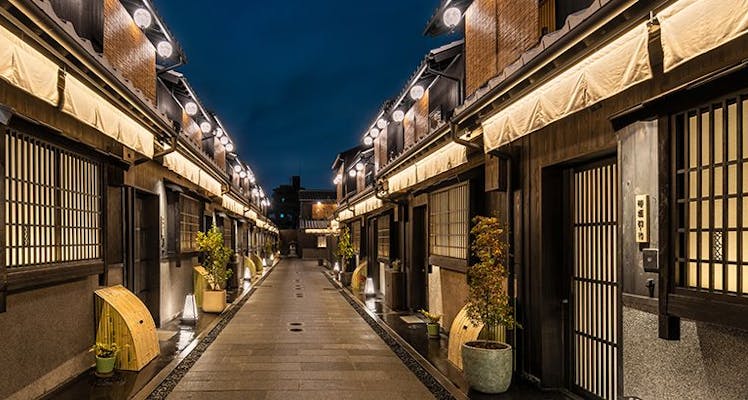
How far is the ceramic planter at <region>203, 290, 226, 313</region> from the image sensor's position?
1664 cm

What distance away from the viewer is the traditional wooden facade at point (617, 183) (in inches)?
182

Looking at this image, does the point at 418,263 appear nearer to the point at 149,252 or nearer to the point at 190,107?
the point at 149,252

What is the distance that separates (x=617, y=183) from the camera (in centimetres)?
684

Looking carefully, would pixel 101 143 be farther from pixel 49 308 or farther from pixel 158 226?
pixel 158 226

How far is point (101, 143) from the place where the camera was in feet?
32.5

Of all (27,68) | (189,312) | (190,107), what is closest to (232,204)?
(190,107)

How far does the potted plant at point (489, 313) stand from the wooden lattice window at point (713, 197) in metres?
3.34

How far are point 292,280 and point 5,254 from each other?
25.2 m

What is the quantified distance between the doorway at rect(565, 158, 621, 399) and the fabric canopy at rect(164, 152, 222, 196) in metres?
9.00

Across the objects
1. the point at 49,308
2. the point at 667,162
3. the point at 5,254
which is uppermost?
the point at 667,162

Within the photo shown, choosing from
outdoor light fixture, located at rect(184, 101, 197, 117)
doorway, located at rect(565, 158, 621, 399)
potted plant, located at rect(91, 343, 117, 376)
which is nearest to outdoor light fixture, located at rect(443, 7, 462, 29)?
doorway, located at rect(565, 158, 621, 399)

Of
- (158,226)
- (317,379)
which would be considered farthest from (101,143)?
(317,379)

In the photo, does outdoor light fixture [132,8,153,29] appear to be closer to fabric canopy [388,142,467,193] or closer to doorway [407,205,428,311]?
fabric canopy [388,142,467,193]

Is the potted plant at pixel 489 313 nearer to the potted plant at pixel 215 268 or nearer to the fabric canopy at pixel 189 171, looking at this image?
the fabric canopy at pixel 189 171
